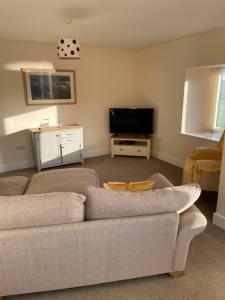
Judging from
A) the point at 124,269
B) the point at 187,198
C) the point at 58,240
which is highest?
the point at 187,198

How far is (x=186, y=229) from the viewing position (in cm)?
167

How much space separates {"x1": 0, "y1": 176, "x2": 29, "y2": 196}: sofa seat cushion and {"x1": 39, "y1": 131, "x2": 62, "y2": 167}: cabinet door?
1548 millimetres

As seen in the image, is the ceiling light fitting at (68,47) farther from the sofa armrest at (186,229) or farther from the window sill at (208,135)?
the window sill at (208,135)

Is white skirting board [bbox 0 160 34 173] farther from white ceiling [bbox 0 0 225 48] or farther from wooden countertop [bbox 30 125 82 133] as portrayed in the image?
white ceiling [bbox 0 0 225 48]

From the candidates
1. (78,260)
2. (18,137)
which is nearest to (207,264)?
(78,260)

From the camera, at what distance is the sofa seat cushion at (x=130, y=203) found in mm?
1549

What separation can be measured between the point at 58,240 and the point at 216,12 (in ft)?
9.56

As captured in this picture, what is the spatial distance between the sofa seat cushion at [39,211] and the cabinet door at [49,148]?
277 centimetres

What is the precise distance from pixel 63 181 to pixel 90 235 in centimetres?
116

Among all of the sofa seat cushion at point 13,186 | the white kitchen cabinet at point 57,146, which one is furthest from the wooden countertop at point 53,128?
the sofa seat cushion at point 13,186

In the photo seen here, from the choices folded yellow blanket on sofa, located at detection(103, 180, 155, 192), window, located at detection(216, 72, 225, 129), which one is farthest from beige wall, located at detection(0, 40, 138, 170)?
folded yellow blanket on sofa, located at detection(103, 180, 155, 192)

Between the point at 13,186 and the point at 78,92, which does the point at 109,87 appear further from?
the point at 13,186

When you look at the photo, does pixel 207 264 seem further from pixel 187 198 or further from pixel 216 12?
pixel 216 12

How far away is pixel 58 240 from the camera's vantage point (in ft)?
4.92
